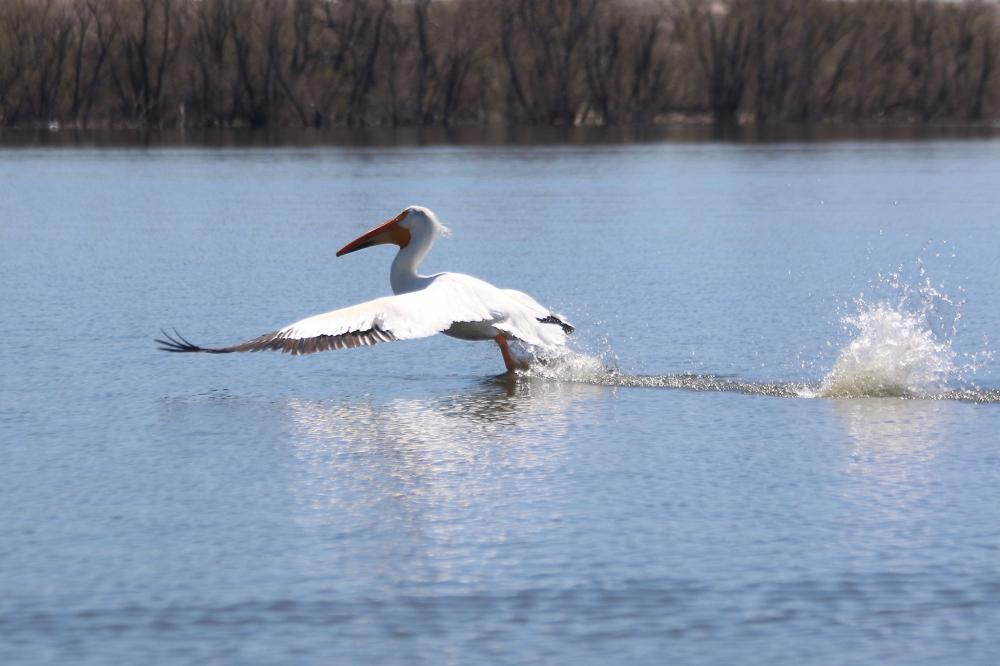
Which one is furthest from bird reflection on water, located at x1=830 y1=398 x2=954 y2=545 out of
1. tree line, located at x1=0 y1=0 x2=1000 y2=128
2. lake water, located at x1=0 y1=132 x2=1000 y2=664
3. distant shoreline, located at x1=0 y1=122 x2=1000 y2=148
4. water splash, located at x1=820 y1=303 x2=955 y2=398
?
tree line, located at x1=0 y1=0 x2=1000 y2=128

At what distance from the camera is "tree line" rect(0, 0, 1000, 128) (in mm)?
61344

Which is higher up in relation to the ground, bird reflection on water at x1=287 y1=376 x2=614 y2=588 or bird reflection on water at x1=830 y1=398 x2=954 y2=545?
bird reflection on water at x1=830 y1=398 x2=954 y2=545

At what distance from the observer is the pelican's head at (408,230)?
1034 cm

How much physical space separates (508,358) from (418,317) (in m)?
1.26

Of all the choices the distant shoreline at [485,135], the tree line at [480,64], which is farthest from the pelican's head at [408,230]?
the tree line at [480,64]

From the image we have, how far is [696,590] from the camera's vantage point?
571 centimetres

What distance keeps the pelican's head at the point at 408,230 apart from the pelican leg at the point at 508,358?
760mm

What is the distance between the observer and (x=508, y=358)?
33.1 ft

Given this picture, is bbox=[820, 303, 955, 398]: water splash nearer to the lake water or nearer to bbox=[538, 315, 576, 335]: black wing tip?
the lake water

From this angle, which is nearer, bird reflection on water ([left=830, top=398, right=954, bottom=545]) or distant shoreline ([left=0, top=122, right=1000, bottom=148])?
bird reflection on water ([left=830, top=398, right=954, bottom=545])

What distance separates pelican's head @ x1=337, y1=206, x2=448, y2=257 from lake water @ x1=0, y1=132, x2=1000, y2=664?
0.74 metres

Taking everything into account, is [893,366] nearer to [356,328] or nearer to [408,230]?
[356,328]

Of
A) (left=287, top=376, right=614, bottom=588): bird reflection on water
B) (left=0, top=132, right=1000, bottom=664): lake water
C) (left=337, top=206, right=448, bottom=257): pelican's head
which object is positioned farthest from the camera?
(left=337, top=206, right=448, bottom=257): pelican's head

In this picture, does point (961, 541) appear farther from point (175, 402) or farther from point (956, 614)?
point (175, 402)
